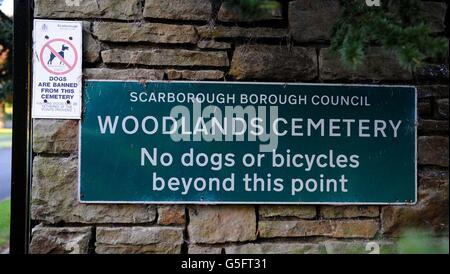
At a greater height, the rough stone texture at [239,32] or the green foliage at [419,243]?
the rough stone texture at [239,32]

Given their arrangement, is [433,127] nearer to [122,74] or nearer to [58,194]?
[122,74]

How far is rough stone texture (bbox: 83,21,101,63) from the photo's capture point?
2.34 meters

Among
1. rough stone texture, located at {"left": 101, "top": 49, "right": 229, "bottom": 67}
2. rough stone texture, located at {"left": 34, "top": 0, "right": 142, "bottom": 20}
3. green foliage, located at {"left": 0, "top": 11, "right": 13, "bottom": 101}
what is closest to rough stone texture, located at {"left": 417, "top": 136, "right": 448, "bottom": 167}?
rough stone texture, located at {"left": 101, "top": 49, "right": 229, "bottom": 67}

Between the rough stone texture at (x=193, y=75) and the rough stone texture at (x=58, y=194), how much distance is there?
0.69 m

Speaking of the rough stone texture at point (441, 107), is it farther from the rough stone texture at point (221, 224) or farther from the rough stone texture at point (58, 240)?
the rough stone texture at point (58, 240)

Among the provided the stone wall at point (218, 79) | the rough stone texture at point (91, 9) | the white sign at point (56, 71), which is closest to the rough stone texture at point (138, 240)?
the stone wall at point (218, 79)

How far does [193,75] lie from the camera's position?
7.73 ft

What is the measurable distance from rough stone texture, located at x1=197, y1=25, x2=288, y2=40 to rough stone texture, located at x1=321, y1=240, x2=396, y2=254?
1.18 m

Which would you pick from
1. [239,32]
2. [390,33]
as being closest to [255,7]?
[390,33]

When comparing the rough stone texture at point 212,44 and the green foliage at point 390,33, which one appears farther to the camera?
the rough stone texture at point 212,44

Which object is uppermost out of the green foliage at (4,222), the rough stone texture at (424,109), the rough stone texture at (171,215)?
the rough stone texture at (424,109)

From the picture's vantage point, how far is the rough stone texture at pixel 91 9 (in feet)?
7.62

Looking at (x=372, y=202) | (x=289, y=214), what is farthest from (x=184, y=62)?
(x=372, y=202)

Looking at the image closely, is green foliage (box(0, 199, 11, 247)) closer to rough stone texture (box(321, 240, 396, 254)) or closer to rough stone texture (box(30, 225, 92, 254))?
rough stone texture (box(30, 225, 92, 254))
